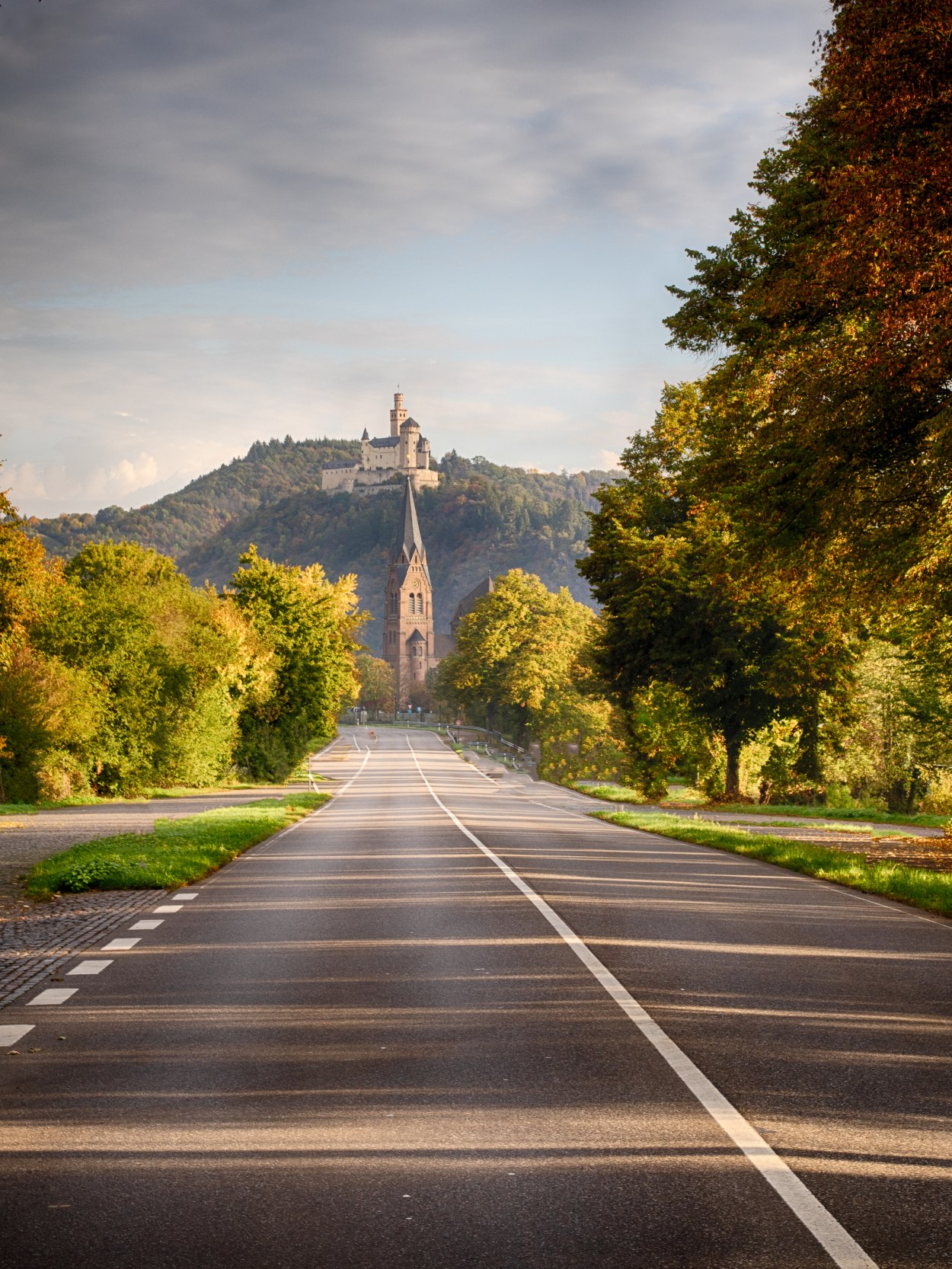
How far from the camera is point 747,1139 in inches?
197

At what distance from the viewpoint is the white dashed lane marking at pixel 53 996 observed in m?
7.70

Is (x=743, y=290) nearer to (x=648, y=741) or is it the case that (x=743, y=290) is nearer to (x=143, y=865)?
(x=143, y=865)

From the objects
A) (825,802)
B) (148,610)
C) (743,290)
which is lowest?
(825,802)

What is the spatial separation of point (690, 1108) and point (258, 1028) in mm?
Answer: 2649

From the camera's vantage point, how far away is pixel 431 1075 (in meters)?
5.96

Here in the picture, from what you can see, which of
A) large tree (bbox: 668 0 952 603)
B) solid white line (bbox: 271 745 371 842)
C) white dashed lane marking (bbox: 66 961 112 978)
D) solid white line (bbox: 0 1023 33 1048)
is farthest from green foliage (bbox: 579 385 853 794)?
solid white line (bbox: 0 1023 33 1048)

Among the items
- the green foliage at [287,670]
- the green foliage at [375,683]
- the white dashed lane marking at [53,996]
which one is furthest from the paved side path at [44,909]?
the green foliage at [375,683]

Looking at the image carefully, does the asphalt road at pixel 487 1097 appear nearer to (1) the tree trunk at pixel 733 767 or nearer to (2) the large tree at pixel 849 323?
(2) the large tree at pixel 849 323

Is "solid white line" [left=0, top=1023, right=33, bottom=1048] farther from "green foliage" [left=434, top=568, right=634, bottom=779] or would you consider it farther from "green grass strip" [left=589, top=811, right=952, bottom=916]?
"green foliage" [left=434, top=568, right=634, bottom=779]

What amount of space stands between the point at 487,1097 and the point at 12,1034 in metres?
2.84

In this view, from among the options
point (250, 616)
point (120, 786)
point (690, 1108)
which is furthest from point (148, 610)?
point (690, 1108)

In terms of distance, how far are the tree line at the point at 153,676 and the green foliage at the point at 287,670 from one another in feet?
0.18

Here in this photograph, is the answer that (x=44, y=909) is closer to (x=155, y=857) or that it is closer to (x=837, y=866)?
(x=155, y=857)

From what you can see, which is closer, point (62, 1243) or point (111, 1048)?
point (62, 1243)
